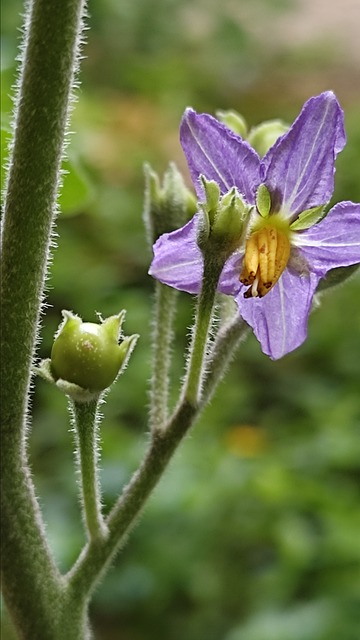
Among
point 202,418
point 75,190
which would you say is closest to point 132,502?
point 75,190

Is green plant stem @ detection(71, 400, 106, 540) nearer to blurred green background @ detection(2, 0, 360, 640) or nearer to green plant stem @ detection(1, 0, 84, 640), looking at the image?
green plant stem @ detection(1, 0, 84, 640)

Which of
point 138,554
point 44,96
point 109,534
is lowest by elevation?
point 138,554

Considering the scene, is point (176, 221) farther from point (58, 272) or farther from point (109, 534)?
point (58, 272)

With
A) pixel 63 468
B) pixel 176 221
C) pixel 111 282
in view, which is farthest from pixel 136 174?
pixel 176 221

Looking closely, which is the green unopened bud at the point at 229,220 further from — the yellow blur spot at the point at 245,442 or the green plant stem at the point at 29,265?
the yellow blur spot at the point at 245,442

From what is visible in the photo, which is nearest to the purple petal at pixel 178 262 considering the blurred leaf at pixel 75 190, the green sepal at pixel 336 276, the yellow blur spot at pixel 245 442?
the green sepal at pixel 336 276

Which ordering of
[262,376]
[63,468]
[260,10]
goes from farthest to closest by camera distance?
1. [260,10]
2. [262,376]
3. [63,468]

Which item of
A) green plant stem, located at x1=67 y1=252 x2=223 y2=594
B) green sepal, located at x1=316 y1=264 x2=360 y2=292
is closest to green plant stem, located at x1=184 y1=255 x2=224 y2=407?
green plant stem, located at x1=67 y1=252 x2=223 y2=594
